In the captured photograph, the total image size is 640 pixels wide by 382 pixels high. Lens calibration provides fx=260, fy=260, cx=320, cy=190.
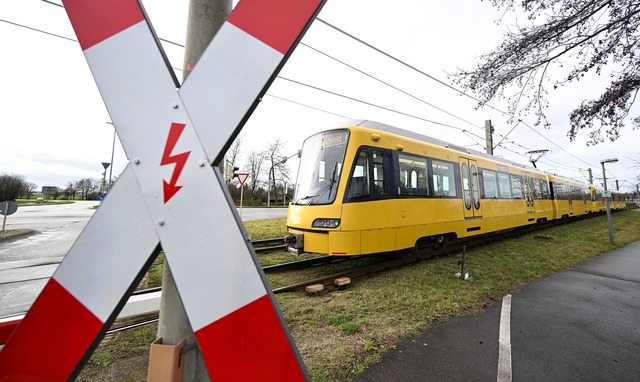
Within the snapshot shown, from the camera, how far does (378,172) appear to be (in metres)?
5.71

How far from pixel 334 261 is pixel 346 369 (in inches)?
177

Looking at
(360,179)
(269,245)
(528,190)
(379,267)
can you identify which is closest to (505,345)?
(379,267)

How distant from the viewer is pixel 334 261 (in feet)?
22.8

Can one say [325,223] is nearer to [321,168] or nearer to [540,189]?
[321,168]

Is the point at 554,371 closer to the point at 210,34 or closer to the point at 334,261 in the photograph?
the point at 210,34

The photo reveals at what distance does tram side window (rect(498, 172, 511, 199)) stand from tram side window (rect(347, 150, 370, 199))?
22.8 ft

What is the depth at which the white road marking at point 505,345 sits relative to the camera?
96.3 inches

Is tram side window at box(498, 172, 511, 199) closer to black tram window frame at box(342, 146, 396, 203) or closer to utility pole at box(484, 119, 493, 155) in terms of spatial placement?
black tram window frame at box(342, 146, 396, 203)

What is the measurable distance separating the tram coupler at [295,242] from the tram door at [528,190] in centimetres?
1097

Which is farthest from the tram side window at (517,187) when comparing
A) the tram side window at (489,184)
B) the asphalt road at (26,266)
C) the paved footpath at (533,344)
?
the asphalt road at (26,266)

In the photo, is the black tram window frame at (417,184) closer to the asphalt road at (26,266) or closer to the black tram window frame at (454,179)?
the black tram window frame at (454,179)

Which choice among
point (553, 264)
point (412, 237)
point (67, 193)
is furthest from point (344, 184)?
point (67, 193)

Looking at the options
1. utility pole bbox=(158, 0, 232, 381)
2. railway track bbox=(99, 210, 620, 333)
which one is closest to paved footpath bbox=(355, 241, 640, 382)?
railway track bbox=(99, 210, 620, 333)

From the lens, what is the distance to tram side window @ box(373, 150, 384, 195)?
5594mm
